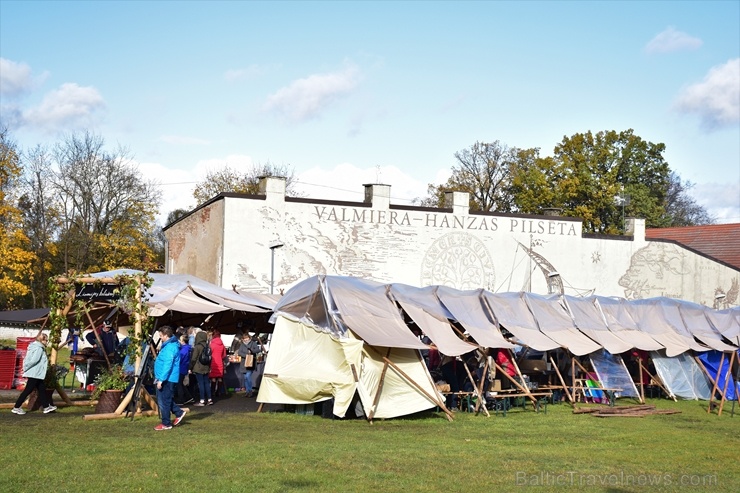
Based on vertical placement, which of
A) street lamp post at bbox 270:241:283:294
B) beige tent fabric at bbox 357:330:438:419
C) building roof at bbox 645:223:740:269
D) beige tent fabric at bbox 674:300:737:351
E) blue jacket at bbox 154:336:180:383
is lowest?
beige tent fabric at bbox 357:330:438:419

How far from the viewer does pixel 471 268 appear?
123 feet

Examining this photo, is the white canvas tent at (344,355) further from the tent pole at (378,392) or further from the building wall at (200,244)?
the building wall at (200,244)

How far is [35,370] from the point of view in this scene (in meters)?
17.4

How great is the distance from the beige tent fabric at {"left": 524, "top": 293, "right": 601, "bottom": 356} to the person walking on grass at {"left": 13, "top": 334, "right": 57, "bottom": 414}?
38.8 ft

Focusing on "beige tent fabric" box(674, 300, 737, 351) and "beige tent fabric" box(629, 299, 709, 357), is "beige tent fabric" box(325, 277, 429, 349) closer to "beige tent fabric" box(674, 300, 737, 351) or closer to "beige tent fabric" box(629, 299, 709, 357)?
"beige tent fabric" box(629, 299, 709, 357)

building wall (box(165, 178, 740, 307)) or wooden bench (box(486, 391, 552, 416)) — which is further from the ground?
building wall (box(165, 178, 740, 307))

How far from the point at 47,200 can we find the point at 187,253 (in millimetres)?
20886

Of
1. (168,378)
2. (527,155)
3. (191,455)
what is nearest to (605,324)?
(168,378)

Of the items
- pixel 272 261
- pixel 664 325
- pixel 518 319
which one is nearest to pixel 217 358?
pixel 518 319

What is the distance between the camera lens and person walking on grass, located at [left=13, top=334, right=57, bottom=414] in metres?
17.4

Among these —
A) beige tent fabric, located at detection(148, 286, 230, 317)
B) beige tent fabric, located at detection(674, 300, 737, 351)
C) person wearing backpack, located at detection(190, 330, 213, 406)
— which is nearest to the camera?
person wearing backpack, located at detection(190, 330, 213, 406)

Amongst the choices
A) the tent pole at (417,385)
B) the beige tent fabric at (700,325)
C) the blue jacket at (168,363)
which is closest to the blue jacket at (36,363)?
the blue jacket at (168,363)

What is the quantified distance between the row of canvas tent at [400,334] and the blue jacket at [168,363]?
12.3ft

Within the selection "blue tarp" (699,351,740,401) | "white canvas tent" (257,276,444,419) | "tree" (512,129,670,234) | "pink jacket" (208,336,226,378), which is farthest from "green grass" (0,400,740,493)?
"tree" (512,129,670,234)
